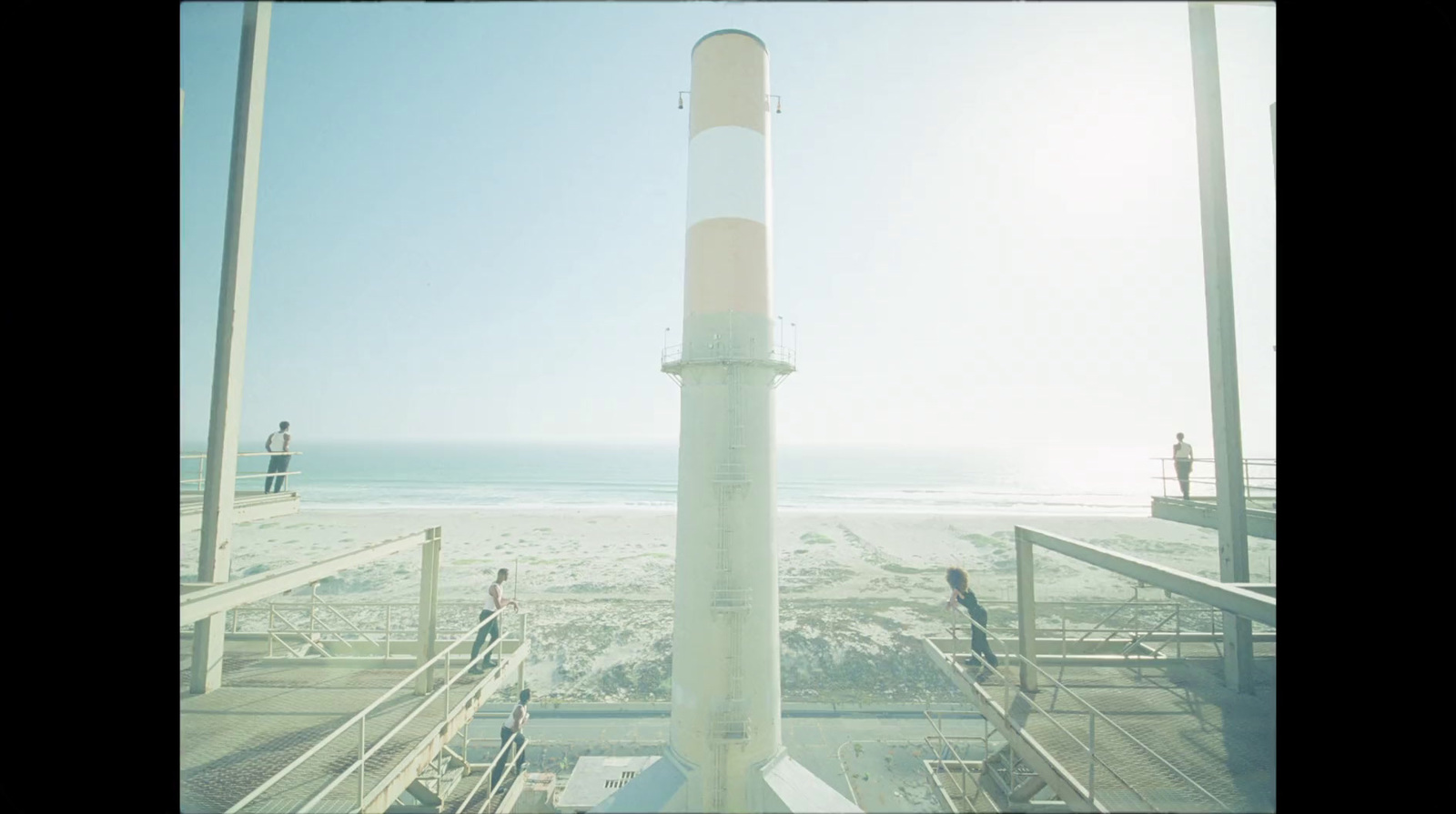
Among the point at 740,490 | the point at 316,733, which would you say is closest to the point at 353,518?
the point at 316,733

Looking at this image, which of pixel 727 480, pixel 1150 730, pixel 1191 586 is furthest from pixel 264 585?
pixel 1150 730

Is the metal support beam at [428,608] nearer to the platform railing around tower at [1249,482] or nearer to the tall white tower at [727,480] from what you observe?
the tall white tower at [727,480]

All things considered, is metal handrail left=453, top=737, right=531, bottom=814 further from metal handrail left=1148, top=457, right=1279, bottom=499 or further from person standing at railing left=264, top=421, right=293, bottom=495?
metal handrail left=1148, top=457, right=1279, bottom=499

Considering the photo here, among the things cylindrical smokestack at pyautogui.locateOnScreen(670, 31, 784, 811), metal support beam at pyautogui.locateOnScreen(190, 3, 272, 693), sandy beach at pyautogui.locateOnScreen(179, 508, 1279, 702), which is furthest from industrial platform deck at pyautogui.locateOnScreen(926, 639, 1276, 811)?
metal support beam at pyautogui.locateOnScreen(190, 3, 272, 693)

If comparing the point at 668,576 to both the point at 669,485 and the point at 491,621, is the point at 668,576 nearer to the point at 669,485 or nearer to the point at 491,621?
the point at 491,621

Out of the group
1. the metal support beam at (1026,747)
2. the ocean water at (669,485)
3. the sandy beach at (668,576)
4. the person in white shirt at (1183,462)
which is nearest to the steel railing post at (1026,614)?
the metal support beam at (1026,747)

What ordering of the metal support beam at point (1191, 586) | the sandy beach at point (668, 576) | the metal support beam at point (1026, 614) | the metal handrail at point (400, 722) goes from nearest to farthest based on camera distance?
the metal support beam at point (1191, 586) → the metal handrail at point (400, 722) → the metal support beam at point (1026, 614) → the sandy beach at point (668, 576)
